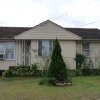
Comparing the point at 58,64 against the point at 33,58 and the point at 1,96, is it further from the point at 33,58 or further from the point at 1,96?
the point at 33,58

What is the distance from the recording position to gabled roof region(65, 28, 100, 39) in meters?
39.2

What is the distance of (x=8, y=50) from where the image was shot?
122ft

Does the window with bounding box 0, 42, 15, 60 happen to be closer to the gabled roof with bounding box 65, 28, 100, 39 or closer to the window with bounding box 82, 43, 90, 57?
the gabled roof with bounding box 65, 28, 100, 39

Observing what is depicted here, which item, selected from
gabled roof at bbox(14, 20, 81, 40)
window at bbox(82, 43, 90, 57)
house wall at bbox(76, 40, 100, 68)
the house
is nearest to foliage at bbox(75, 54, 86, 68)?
the house

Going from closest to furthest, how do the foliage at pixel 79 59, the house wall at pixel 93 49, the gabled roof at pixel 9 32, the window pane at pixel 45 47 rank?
the window pane at pixel 45 47, the gabled roof at pixel 9 32, the foliage at pixel 79 59, the house wall at pixel 93 49

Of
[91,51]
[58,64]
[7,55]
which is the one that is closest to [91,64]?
[91,51]

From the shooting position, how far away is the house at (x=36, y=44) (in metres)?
36.6

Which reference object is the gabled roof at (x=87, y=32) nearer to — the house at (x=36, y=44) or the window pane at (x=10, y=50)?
the house at (x=36, y=44)

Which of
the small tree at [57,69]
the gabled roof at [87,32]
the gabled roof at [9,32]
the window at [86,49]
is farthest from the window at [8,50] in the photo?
the small tree at [57,69]

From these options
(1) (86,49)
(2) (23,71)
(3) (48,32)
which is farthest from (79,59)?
(2) (23,71)

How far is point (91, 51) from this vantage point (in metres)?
39.2

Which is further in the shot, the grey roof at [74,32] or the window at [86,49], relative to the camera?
the window at [86,49]

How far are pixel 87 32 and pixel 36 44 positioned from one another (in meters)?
6.84

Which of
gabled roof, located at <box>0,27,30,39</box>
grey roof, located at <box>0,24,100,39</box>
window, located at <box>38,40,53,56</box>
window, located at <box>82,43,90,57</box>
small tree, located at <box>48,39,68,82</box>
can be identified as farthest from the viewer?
window, located at <box>82,43,90,57</box>
